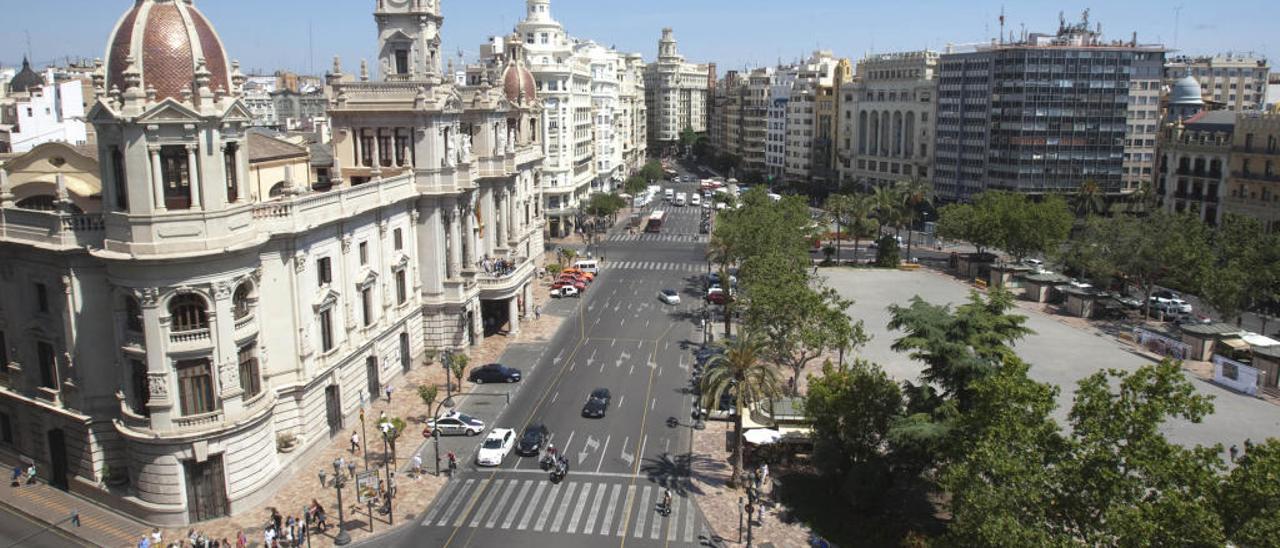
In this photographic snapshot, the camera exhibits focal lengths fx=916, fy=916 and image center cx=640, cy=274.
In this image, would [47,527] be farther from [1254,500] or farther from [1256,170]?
[1256,170]

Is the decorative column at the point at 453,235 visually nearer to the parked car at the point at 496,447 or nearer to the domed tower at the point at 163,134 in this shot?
the parked car at the point at 496,447

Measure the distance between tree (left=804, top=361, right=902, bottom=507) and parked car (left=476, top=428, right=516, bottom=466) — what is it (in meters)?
19.5

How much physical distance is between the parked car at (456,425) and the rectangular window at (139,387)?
18.0 metres

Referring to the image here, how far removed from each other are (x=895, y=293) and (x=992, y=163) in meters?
63.0

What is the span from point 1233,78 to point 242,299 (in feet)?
660

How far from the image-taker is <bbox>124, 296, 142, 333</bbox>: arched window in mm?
47562

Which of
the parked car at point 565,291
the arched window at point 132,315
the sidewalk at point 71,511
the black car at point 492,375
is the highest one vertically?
the arched window at point 132,315

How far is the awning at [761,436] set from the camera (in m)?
56.4

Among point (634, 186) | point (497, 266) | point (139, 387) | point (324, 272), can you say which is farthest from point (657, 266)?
point (139, 387)

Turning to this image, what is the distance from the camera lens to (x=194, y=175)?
4650 centimetres

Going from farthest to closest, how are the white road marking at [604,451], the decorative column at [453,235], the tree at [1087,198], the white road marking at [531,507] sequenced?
the tree at [1087,198] < the decorative column at [453,235] < the white road marking at [604,451] < the white road marking at [531,507]

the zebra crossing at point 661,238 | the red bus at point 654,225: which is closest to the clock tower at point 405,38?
the zebra crossing at point 661,238

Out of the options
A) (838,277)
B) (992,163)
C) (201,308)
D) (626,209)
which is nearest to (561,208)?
(626,209)

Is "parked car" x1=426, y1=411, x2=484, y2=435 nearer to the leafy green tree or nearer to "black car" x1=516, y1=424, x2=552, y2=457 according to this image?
"black car" x1=516, y1=424, x2=552, y2=457
